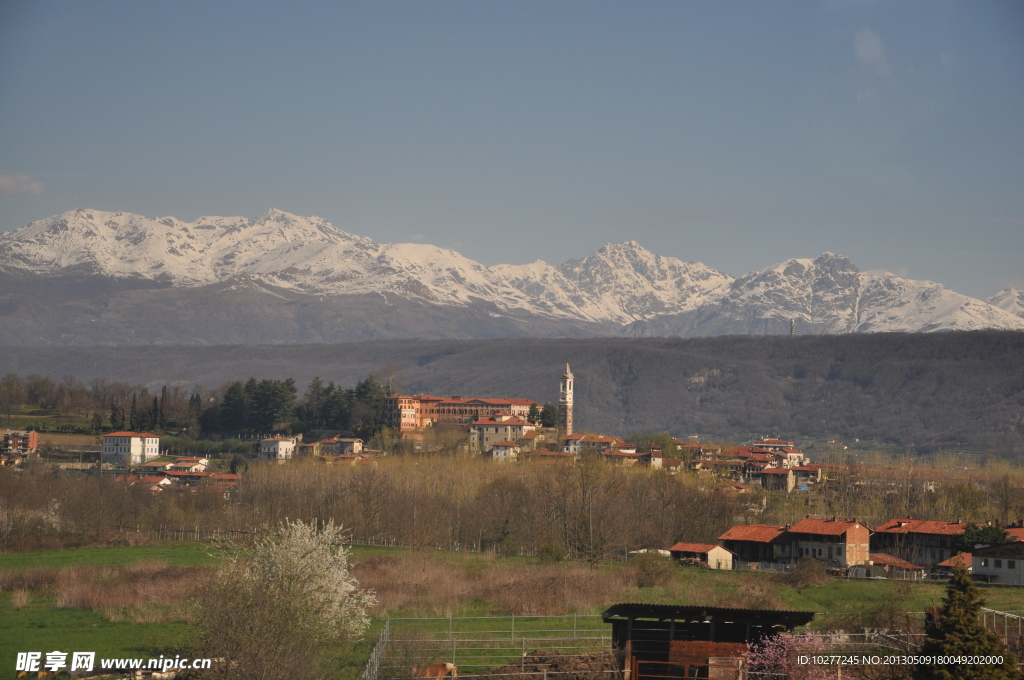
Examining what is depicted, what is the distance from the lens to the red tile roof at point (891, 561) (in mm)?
57825

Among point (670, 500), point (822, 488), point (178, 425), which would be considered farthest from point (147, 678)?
point (178, 425)

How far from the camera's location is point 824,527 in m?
Answer: 62.5

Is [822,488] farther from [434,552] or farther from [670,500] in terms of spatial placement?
[434,552]

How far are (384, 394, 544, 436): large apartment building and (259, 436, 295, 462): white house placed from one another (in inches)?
553

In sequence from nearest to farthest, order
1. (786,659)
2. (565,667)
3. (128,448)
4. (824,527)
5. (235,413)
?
(786,659) → (565,667) → (824,527) → (128,448) → (235,413)

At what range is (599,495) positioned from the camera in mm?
67438

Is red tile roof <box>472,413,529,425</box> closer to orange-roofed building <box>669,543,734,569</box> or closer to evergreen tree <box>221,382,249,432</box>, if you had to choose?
evergreen tree <box>221,382,249,432</box>

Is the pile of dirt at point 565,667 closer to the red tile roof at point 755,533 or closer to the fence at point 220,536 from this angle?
the fence at point 220,536

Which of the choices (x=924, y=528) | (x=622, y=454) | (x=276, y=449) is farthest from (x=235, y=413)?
(x=924, y=528)

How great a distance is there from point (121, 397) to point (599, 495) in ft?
278

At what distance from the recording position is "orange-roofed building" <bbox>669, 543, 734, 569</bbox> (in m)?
60.1

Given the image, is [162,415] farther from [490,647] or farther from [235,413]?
[490,647]

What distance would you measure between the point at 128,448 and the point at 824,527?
68.8 m

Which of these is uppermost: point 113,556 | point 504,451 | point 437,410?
point 437,410
